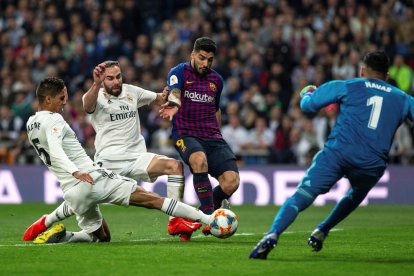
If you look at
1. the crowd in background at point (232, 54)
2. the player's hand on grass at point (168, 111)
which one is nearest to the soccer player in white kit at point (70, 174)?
the player's hand on grass at point (168, 111)

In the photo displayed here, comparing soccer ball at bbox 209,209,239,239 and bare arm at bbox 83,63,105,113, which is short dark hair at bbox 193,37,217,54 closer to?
bare arm at bbox 83,63,105,113

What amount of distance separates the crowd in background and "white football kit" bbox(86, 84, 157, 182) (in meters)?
8.24

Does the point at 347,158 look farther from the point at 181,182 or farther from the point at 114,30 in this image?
the point at 114,30

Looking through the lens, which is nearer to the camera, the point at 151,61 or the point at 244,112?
the point at 244,112

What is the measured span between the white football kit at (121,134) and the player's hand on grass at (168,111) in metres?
1.14

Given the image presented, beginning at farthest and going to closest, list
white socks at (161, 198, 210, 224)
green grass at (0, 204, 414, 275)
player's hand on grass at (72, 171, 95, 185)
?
white socks at (161, 198, 210, 224)
player's hand on grass at (72, 171, 95, 185)
green grass at (0, 204, 414, 275)

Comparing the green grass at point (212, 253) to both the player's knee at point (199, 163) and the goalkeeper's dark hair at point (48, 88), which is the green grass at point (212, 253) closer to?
the player's knee at point (199, 163)

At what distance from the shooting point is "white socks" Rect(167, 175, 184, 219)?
11.2m

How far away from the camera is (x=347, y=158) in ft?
28.9

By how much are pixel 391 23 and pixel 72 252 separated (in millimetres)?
14111

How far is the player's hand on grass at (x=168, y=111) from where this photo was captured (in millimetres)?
10602

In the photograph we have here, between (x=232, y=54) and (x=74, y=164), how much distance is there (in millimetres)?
12624

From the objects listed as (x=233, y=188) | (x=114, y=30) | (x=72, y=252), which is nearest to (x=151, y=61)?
(x=114, y=30)

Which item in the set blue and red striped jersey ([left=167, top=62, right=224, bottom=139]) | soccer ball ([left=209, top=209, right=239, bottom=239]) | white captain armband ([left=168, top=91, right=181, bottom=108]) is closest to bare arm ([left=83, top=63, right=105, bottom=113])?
white captain armband ([left=168, top=91, right=181, bottom=108])
